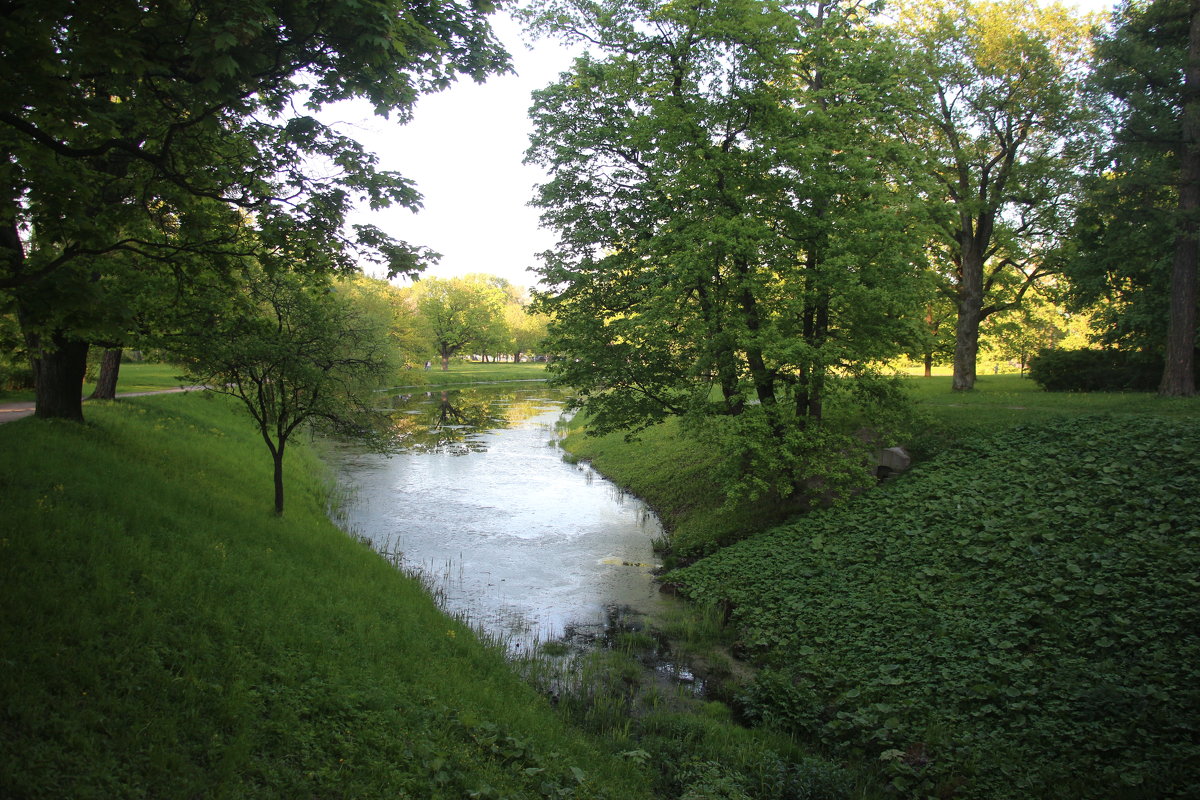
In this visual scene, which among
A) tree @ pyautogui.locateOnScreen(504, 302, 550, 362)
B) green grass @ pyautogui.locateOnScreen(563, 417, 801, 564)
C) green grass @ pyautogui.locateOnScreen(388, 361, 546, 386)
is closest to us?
green grass @ pyautogui.locateOnScreen(563, 417, 801, 564)

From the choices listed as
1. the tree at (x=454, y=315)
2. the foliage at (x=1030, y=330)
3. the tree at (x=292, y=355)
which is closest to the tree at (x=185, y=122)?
the tree at (x=292, y=355)

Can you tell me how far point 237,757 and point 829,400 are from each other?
40.2 ft

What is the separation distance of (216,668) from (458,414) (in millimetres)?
36587

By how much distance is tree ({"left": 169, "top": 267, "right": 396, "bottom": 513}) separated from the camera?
11.5 m

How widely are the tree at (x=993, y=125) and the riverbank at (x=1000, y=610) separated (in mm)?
8764

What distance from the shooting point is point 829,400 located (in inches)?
562

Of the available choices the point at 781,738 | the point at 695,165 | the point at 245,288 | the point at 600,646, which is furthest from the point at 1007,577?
the point at 245,288

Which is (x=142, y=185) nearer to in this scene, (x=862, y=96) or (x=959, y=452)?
(x=862, y=96)

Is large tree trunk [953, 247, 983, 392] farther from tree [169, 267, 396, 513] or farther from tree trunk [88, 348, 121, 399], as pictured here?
tree trunk [88, 348, 121, 399]

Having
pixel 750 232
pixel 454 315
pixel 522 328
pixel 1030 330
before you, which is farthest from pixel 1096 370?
pixel 522 328

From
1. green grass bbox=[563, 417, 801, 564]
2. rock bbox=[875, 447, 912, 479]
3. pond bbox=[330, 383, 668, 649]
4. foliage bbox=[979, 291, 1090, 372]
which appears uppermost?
foliage bbox=[979, 291, 1090, 372]

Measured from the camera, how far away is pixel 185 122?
6.14 m

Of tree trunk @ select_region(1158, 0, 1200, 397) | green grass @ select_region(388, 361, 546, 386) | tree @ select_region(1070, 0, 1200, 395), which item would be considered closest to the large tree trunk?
tree @ select_region(1070, 0, 1200, 395)

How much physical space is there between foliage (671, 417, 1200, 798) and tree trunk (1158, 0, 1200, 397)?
459 centimetres
